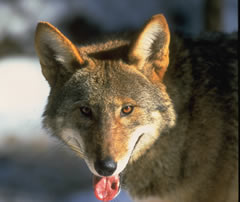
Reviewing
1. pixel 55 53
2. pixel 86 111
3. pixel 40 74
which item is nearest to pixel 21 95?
pixel 40 74

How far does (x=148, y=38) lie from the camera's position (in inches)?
142

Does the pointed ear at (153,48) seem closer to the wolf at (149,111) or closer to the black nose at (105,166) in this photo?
the wolf at (149,111)

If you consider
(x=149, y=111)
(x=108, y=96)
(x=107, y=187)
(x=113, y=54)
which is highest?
(x=113, y=54)

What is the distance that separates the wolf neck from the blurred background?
0.83 m

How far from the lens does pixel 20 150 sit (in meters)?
7.34

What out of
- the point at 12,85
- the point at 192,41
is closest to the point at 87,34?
the point at 12,85

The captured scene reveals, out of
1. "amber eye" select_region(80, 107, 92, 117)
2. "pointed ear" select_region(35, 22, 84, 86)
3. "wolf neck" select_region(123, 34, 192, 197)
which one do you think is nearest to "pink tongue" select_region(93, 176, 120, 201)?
"wolf neck" select_region(123, 34, 192, 197)

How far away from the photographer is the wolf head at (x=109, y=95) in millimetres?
3463

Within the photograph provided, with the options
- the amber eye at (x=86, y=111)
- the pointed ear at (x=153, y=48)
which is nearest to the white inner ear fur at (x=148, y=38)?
the pointed ear at (x=153, y=48)

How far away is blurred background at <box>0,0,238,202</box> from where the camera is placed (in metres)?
6.47

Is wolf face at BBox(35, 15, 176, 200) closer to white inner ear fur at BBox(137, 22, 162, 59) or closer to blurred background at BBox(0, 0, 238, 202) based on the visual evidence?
white inner ear fur at BBox(137, 22, 162, 59)

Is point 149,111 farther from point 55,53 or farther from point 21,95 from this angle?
point 21,95

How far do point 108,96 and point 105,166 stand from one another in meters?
0.61

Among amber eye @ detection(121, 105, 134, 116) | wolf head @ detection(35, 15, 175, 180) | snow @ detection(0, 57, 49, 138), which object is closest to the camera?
wolf head @ detection(35, 15, 175, 180)
